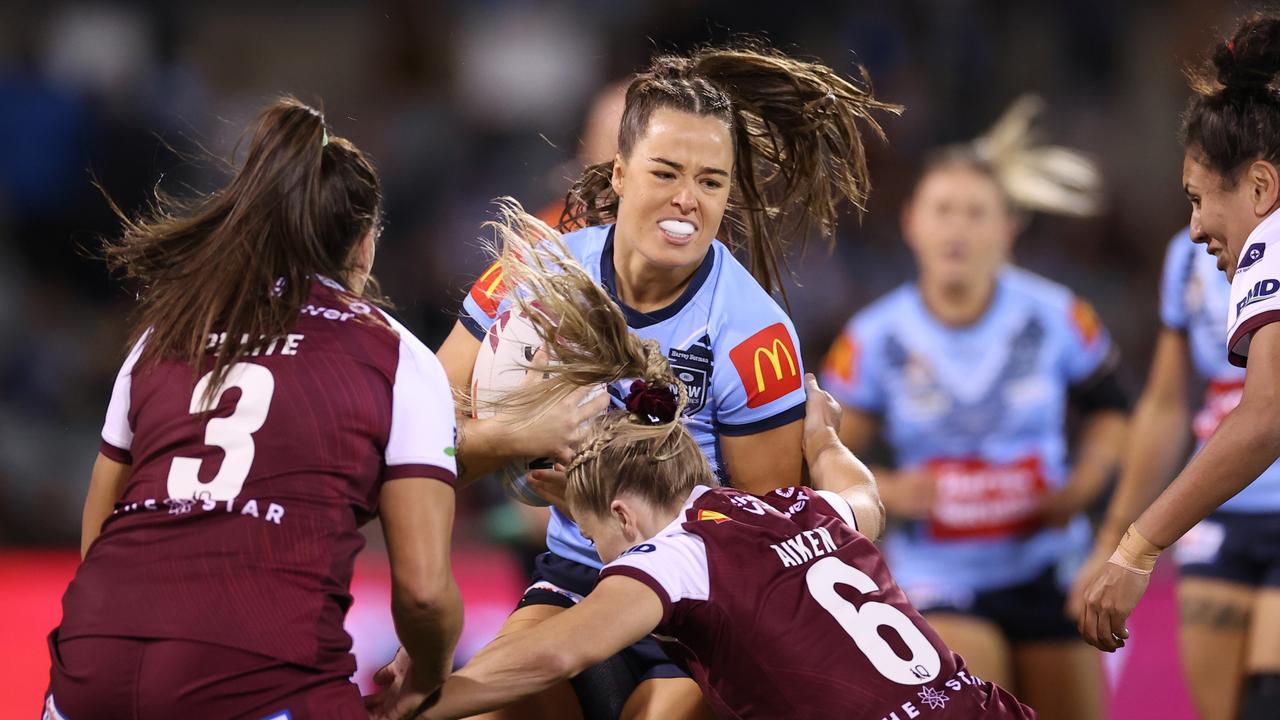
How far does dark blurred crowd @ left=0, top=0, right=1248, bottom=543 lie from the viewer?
9883 mm

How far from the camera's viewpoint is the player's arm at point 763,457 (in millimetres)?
3605

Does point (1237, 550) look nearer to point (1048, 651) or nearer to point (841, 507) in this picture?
point (1048, 651)

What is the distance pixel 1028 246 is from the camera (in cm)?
1065

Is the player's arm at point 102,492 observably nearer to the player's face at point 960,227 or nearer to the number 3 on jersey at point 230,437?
the number 3 on jersey at point 230,437

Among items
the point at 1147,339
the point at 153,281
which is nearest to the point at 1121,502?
the point at 153,281

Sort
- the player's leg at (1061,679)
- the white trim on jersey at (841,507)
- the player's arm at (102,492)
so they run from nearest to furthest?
the player's arm at (102,492) < the white trim on jersey at (841,507) < the player's leg at (1061,679)

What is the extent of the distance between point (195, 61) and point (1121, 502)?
833 centimetres

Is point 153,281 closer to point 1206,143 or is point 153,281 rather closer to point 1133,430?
point 1206,143

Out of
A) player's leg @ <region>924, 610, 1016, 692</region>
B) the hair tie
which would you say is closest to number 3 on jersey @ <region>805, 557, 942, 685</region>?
the hair tie

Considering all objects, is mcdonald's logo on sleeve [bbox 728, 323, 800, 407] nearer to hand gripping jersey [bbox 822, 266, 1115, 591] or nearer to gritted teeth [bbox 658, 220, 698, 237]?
gritted teeth [bbox 658, 220, 698, 237]

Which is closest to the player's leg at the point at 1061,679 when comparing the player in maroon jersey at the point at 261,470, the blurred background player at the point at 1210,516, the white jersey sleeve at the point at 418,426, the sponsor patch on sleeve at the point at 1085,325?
the blurred background player at the point at 1210,516

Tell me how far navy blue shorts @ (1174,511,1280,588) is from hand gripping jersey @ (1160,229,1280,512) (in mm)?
45

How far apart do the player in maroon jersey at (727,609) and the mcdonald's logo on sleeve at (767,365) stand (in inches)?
13.6

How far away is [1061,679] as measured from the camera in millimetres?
5152
